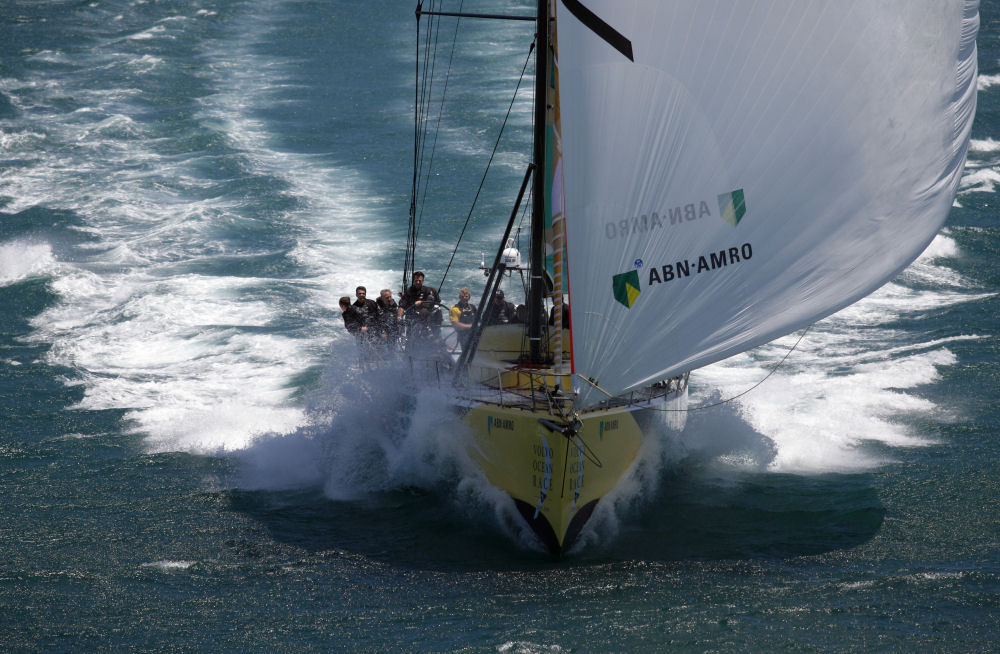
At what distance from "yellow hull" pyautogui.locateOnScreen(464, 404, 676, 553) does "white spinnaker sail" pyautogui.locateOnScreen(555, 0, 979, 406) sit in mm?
983

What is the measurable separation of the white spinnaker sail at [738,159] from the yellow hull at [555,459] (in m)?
0.98

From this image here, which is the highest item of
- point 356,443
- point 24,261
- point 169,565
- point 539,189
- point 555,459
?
point 539,189

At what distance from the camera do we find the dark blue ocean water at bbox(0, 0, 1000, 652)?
43.5ft

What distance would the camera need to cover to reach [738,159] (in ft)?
43.5

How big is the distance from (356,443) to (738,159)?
7424 millimetres

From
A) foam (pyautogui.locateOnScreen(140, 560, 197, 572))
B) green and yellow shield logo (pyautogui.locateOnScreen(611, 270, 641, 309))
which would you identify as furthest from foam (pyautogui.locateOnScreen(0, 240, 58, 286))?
green and yellow shield logo (pyautogui.locateOnScreen(611, 270, 641, 309))

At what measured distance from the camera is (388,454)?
56.6 ft

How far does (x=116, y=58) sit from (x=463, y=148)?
45.8 ft

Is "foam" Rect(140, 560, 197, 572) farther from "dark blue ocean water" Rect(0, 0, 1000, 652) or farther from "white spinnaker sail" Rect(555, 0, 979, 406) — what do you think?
"white spinnaker sail" Rect(555, 0, 979, 406)

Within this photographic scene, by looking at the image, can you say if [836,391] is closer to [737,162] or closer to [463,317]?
A: [463,317]

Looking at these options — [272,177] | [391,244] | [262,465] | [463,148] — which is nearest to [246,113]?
[272,177]

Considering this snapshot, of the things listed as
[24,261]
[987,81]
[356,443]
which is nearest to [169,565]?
[356,443]

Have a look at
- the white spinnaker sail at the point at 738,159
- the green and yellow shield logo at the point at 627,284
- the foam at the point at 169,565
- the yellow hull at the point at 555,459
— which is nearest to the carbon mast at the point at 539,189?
the yellow hull at the point at 555,459

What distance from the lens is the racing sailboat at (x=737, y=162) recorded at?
13.0 m
